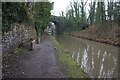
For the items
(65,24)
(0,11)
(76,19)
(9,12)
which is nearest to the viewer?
(0,11)

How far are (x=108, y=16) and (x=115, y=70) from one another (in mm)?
28288

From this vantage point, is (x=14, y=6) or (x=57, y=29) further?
(x=57, y=29)

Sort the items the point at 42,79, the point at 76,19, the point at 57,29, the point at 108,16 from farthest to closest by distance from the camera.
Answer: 1. the point at 57,29
2. the point at 76,19
3. the point at 108,16
4. the point at 42,79

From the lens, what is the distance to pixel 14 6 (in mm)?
9797

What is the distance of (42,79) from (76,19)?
51693mm

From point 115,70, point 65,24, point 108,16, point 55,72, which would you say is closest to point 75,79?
point 55,72

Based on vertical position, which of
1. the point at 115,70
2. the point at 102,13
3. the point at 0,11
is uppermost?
the point at 102,13

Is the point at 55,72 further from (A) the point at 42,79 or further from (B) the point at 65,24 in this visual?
(B) the point at 65,24

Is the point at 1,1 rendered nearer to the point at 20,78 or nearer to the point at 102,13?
the point at 20,78

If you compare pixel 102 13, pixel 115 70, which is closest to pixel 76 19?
pixel 102 13

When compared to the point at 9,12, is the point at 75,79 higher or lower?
lower

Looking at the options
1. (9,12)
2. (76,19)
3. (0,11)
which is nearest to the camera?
(0,11)

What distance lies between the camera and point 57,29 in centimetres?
7081

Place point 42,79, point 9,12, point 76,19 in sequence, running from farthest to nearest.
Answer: point 76,19 → point 9,12 → point 42,79
